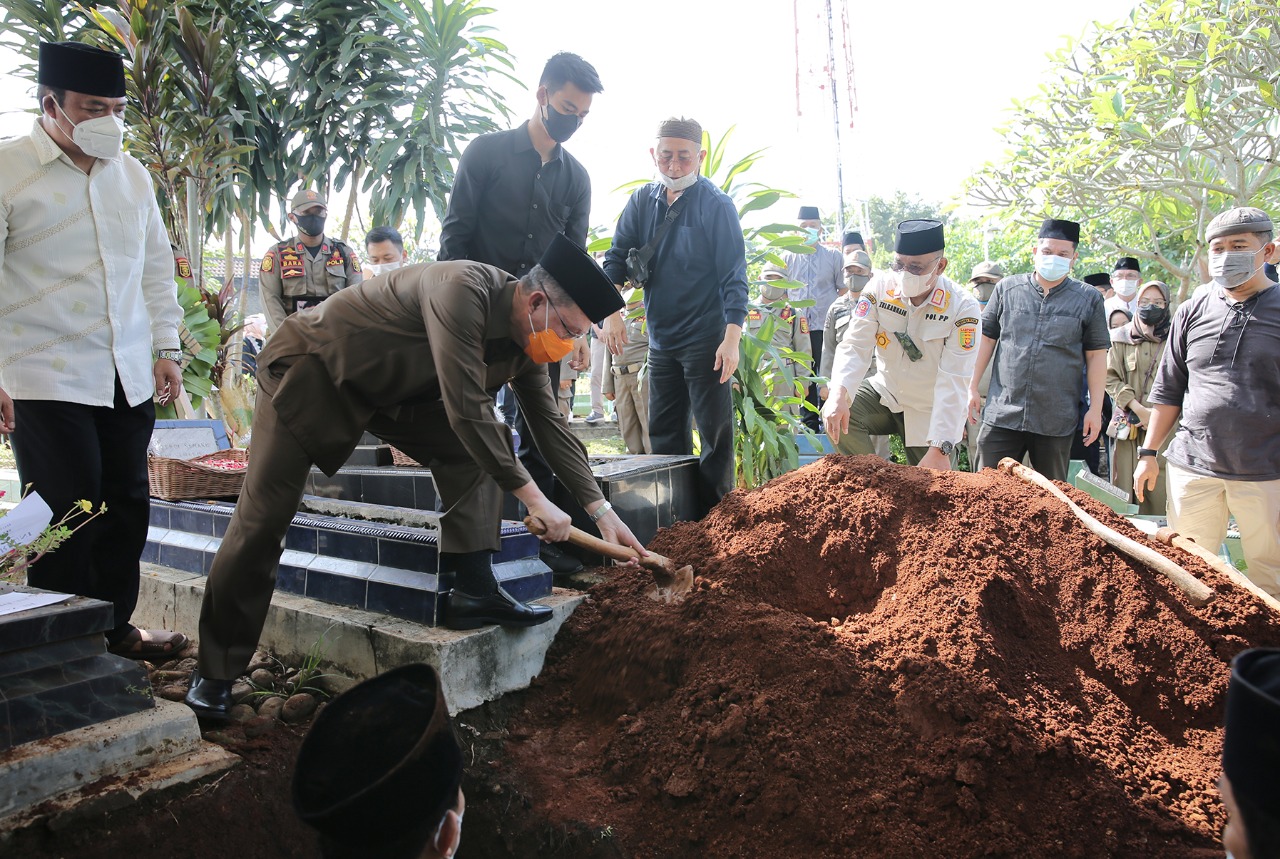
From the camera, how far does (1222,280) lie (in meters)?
3.63

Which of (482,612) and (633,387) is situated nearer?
(482,612)

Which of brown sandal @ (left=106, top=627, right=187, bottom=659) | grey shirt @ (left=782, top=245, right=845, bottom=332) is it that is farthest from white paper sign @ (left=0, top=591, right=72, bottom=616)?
grey shirt @ (left=782, top=245, right=845, bottom=332)

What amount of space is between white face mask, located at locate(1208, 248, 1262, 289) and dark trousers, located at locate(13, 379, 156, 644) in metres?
4.33

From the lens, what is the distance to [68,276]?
2.72 metres

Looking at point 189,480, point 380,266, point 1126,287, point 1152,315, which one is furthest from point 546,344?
point 1126,287

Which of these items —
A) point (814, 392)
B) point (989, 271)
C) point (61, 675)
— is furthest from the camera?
point (814, 392)

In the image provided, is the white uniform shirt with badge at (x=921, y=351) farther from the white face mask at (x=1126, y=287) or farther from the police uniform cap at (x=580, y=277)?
the white face mask at (x=1126, y=287)

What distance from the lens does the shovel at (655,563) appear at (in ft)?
8.16

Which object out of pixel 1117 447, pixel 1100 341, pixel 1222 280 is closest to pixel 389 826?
pixel 1222 280

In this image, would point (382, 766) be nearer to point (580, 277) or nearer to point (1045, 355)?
point (580, 277)

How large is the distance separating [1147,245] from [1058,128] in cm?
792

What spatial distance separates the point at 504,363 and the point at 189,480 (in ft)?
7.03

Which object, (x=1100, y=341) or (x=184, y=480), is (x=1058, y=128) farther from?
(x=184, y=480)

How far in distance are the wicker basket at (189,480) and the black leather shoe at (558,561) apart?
4.71 feet
